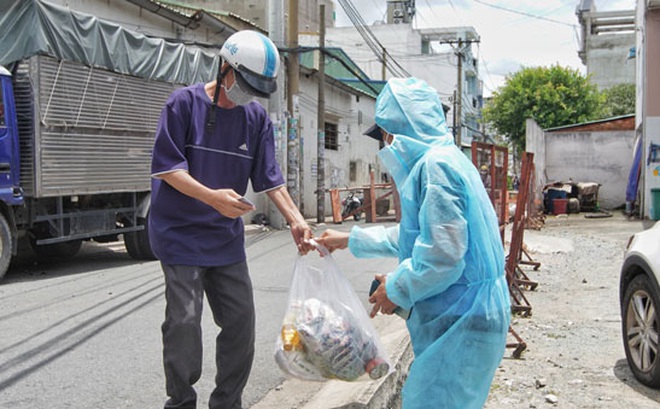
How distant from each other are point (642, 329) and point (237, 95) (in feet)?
10.5

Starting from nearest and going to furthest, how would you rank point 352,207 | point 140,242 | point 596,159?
point 140,242 < point 352,207 < point 596,159

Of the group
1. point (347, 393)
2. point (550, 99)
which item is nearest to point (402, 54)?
point (550, 99)

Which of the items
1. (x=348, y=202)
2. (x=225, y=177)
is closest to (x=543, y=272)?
(x=225, y=177)

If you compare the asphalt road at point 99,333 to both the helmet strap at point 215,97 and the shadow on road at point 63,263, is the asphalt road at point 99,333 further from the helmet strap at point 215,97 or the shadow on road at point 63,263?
the helmet strap at point 215,97

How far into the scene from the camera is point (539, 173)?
2391cm

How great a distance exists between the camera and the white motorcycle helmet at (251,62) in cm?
282

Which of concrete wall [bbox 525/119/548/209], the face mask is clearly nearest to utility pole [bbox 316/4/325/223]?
concrete wall [bbox 525/119/548/209]

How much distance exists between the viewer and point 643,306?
14.1ft

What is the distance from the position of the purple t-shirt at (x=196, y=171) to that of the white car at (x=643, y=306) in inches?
111

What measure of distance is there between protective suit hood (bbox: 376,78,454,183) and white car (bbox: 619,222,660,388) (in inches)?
101

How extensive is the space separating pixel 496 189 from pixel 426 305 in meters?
5.90

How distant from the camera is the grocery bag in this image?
8.51ft

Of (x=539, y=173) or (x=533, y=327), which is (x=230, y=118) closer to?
(x=533, y=327)

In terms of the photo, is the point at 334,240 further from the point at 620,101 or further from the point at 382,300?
the point at 620,101
